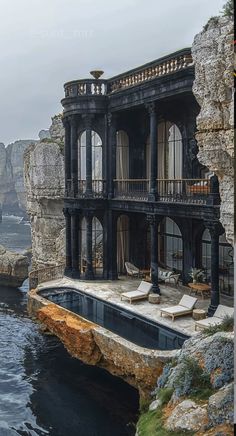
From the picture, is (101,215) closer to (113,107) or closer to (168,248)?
(168,248)

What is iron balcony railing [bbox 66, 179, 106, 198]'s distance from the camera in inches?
1070

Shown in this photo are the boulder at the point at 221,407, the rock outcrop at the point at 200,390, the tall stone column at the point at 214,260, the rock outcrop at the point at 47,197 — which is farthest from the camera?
the rock outcrop at the point at 47,197

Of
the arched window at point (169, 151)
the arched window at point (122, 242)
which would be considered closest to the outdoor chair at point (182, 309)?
the arched window at point (169, 151)

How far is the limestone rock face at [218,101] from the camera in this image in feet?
34.4

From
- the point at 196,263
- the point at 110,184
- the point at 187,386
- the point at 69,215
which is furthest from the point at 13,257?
the point at 187,386

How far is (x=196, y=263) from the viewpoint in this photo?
25.2 meters

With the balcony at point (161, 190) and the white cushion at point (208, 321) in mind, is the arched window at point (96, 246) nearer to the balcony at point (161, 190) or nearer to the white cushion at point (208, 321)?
the balcony at point (161, 190)

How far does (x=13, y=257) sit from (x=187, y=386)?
3417cm

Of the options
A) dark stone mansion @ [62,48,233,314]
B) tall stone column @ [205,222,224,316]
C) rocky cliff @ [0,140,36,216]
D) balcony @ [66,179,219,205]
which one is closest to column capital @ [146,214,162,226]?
dark stone mansion @ [62,48,233,314]

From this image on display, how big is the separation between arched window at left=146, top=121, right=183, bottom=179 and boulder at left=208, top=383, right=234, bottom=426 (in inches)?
666

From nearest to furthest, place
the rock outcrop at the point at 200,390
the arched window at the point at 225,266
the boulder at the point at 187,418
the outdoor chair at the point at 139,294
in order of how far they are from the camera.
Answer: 1. the rock outcrop at the point at 200,390
2. the boulder at the point at 187,418
3. the outdoor chair at the point at 139,294
4. the arched window at the point at 225,266

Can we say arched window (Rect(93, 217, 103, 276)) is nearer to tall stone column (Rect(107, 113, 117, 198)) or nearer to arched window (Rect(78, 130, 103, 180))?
arched window (Rect(78, 130, 103, 180))

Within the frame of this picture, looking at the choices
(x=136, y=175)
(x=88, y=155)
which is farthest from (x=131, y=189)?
(x=88, y=155)

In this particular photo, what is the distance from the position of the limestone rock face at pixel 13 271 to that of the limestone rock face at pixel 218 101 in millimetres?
33730
